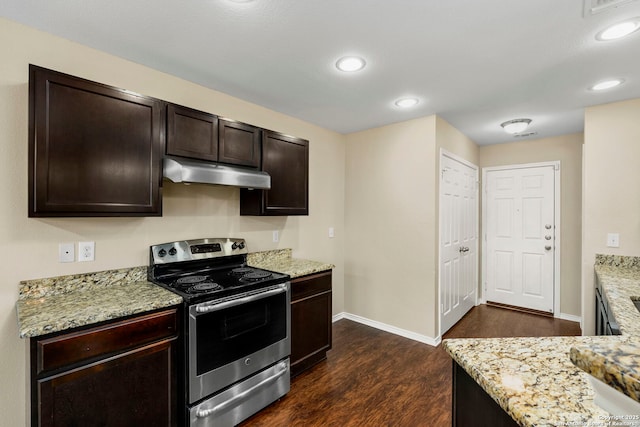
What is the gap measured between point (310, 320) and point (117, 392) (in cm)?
142

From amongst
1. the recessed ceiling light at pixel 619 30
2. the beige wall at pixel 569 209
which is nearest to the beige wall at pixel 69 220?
the recessed ceiling light at pixel 619 30

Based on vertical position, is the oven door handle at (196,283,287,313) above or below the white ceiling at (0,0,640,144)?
below

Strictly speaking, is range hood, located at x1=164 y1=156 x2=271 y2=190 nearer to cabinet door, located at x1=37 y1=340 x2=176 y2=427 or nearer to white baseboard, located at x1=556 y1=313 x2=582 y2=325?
cabinet door, located at x1=37 y1=340 x2=176 y2=427

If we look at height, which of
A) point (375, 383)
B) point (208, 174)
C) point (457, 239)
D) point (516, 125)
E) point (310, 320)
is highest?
point (516, 125)

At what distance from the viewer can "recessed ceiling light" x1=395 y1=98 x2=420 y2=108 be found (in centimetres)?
270

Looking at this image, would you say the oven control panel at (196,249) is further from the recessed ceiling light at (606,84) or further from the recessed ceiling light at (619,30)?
the recessed ceiling light at (606,84)

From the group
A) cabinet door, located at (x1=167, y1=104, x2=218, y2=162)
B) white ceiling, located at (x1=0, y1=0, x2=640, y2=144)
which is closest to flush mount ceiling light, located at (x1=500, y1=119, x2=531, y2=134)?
white ceiling, located at (x1=0, y1=0, x2=640, y2=144)

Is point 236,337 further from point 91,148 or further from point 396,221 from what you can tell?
point 396,221

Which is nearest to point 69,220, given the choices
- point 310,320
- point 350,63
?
point 310,320

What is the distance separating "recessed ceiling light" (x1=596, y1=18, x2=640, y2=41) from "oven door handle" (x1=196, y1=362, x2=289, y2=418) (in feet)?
9.43

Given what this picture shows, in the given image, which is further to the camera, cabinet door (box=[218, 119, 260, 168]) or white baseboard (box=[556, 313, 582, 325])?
white baseboard (box=[556, 313, 582, 325])

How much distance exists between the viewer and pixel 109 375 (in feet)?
4.88

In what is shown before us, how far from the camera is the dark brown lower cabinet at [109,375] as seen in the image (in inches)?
52.2

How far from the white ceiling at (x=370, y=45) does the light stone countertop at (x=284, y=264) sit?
144cm
